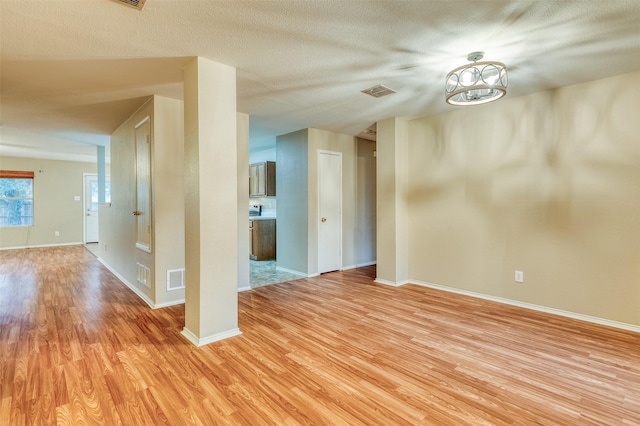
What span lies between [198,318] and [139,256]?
2026 mm

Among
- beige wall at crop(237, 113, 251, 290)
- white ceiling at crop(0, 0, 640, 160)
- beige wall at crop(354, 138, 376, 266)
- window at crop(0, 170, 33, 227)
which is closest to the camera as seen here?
white ceiling at crop(0, 0, 640, 160)

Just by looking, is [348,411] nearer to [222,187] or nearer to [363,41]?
[222,187]

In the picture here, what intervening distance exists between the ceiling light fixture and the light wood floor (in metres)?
2.15

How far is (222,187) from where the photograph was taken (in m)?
2.80

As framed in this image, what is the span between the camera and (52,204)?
8.51m

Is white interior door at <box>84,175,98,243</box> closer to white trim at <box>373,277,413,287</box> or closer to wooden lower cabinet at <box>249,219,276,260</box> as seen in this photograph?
wooden lower cabinet at <box>249,219,276,260</box>

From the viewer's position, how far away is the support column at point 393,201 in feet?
15.4

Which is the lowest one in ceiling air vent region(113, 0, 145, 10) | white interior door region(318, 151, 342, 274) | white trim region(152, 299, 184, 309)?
white trim region(152, 299, 184, 309)

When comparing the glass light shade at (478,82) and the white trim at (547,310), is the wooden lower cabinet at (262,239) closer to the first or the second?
the white trim at (547,310)

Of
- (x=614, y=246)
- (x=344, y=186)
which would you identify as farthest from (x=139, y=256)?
(x=614, y=246)

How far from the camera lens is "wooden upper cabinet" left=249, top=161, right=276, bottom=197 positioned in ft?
22.4

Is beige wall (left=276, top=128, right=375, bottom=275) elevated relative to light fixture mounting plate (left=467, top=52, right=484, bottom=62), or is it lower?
lower

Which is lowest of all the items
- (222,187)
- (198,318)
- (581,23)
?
(198,318)

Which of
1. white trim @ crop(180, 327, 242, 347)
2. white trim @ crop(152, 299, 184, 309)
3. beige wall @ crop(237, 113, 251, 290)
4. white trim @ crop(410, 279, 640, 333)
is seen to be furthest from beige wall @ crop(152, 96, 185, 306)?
white trim @ crop(410, 279, 640, 333)
